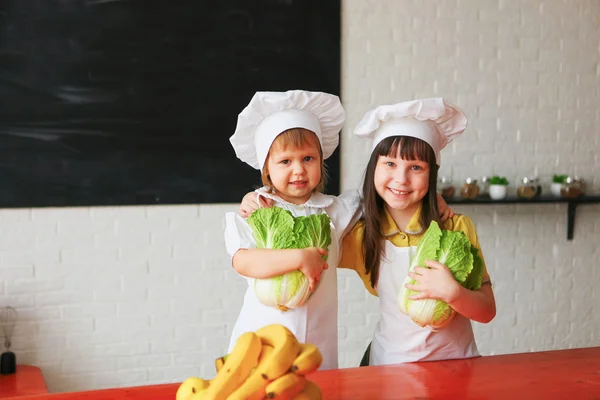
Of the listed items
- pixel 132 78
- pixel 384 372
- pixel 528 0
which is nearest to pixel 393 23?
pixel 528 0

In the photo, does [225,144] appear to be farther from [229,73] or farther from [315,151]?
[315,151]

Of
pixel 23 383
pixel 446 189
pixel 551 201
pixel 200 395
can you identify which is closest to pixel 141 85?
pixel 23 383

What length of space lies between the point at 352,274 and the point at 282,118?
2.32 m

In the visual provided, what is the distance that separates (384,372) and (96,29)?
2.83 metres

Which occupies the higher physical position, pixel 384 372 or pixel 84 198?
pixel 84 198

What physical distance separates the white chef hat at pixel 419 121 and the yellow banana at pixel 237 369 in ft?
3.93

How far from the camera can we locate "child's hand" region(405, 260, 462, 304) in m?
2.03

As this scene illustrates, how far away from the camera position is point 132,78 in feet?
13.3

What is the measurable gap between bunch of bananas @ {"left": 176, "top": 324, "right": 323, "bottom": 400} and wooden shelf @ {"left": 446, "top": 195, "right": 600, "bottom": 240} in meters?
3.15

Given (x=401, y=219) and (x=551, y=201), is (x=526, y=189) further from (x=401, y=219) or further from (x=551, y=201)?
(x=401, y=219)

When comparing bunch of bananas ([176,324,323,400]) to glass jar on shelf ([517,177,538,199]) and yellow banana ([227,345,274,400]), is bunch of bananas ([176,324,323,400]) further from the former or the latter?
glass jar on shelf ([517,177,538,199])

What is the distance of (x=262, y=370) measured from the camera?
143cm

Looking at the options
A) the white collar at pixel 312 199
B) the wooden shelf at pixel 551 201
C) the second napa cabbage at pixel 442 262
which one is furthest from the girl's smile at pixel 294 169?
the wooden shelf at pixel 551 201

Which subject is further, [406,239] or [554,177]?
[554,177]
